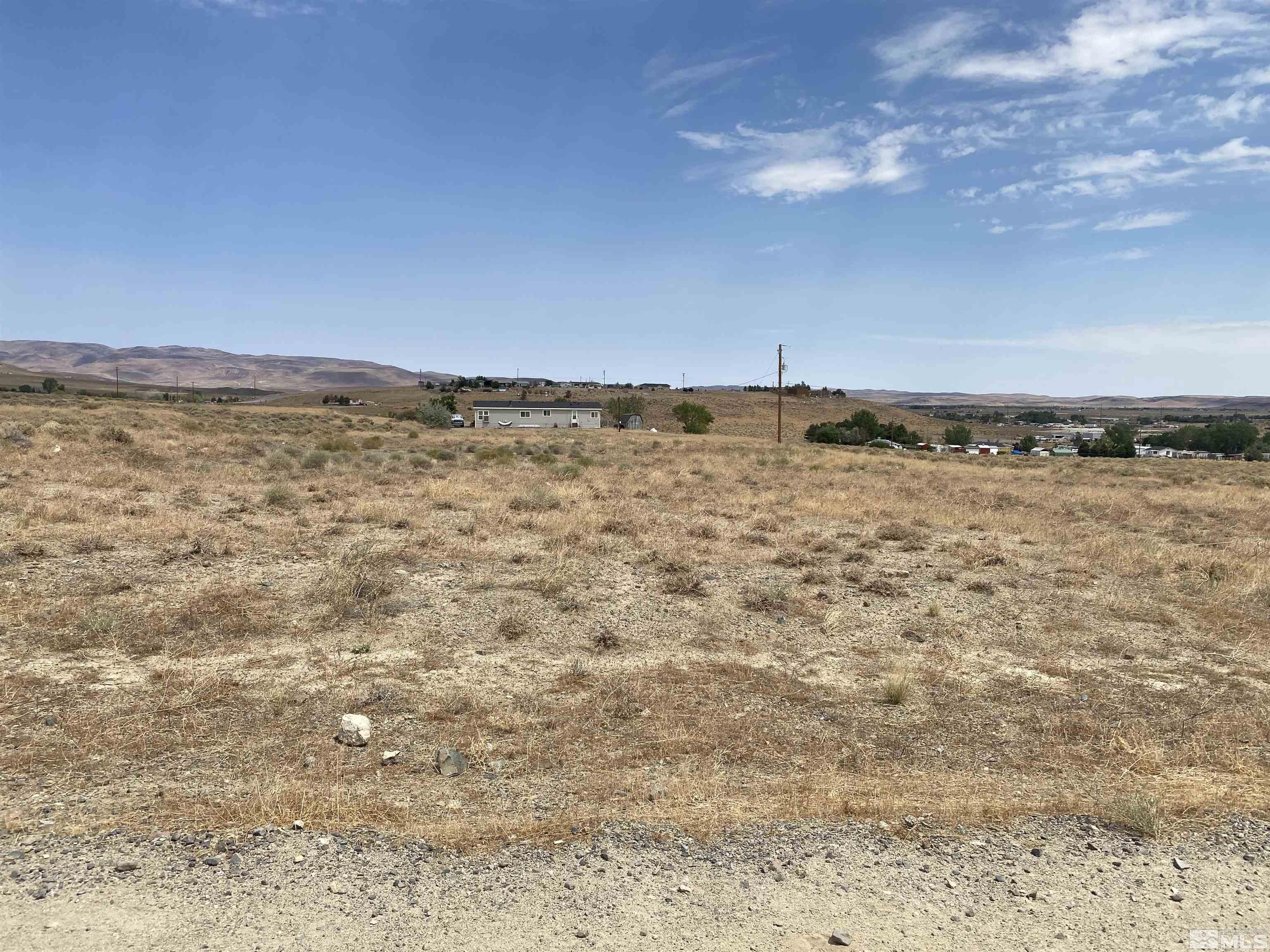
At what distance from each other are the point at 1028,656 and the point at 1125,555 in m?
7.27

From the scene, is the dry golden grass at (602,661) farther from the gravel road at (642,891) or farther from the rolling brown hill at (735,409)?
the rolling brown hill at (735,409)

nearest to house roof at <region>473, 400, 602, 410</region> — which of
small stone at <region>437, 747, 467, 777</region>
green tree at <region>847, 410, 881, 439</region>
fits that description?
green tree at <region>847, 410, 881, 439</region>

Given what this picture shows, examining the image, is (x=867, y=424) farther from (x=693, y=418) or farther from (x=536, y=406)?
(x=536, y=406)

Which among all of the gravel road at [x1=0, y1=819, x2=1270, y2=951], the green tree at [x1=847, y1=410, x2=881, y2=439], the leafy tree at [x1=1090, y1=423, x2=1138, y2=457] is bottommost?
the gravel road at [x1=0, y1=819, x2=1270, y2=951]

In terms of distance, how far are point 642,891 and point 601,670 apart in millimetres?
3781

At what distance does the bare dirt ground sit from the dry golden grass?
0.14ft

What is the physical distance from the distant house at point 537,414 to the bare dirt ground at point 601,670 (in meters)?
75.6

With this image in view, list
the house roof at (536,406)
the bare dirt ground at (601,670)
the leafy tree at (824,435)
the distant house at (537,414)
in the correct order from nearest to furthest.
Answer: the bare dirt ground at (601,670), the leafy tree at (824,435), the distant house at (537,414), the house roof at (536,406)

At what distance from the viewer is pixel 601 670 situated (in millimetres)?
7906

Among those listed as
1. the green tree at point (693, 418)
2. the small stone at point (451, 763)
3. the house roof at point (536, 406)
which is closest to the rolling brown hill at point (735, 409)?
the green tree at point (693, 418)

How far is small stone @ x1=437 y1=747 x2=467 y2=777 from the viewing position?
5559 mm

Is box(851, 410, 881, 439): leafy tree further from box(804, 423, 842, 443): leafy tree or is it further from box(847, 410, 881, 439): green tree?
box(804, 423, 842, 443): leafy tree

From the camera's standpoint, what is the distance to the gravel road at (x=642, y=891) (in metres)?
3.75

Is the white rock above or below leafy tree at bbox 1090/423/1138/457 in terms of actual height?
below
